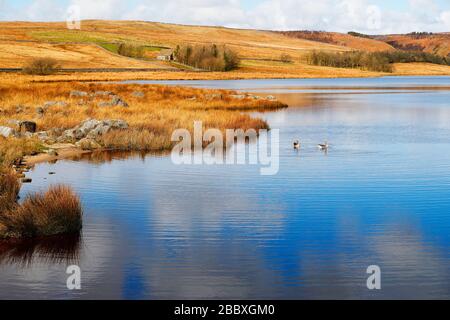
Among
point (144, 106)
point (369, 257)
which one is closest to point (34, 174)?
point (369, 257)

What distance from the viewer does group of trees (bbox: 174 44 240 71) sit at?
15300cm

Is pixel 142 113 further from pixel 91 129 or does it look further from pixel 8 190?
pixel 8 190

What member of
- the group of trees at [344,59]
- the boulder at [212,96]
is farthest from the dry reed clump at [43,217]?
the group of trees at [344,59]

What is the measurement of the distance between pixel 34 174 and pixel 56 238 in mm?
8647

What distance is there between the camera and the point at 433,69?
19225 cm

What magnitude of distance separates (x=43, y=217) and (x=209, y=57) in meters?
142

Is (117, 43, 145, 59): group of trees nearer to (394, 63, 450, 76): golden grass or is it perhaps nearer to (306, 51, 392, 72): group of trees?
(306, 51, 392, 72): group of trees
